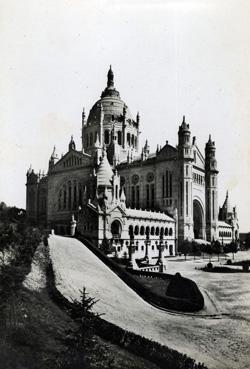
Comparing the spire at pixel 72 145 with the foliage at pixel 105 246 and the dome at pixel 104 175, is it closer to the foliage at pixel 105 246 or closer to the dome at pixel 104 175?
the dome at pixel 104 175

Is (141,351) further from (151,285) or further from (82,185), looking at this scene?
(82,185)

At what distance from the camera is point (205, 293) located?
2242 cm

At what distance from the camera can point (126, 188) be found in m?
70.4

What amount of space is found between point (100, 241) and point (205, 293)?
26.4 meters

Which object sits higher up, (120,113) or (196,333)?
(120,113)

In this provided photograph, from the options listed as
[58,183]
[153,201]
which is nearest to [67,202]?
[58,183]

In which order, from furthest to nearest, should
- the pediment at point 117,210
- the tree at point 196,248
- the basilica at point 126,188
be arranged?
the tree at point 196,248 → the basilica at point 126,188 → the pediment at point 117,210

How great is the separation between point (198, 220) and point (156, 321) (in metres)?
51.8

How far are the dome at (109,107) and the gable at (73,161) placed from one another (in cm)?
1140

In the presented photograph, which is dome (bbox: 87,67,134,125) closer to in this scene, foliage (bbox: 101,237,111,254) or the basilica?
the basilica

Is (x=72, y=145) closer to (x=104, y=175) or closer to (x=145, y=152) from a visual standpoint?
(x=145, y=152)

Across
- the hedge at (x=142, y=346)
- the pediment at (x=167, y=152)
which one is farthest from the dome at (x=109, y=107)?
the hedge at (x=142, y=346)

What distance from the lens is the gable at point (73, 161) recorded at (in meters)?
68.9

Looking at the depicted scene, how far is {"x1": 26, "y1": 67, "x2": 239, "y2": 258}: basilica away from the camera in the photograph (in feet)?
169
